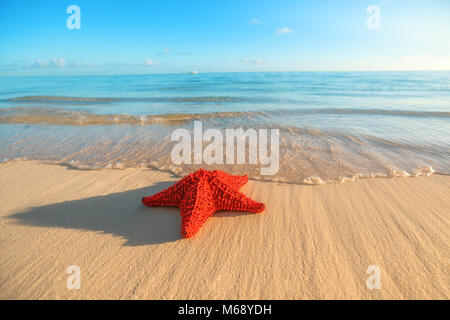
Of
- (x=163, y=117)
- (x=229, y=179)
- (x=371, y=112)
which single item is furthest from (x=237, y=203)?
(x=371, y=112)

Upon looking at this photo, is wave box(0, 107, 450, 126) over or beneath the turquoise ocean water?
over

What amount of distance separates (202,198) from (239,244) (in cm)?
69

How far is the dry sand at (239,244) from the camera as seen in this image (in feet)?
6.77

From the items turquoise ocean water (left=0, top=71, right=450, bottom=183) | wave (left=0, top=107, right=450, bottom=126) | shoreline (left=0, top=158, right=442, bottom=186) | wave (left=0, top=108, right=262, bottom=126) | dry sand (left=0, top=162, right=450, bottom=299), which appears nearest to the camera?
dry sand (left=0, top=162, right=450, bottom=299)

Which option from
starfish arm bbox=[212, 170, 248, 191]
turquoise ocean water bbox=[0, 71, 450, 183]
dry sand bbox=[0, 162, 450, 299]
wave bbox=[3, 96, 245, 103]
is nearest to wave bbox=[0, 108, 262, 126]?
turquoise ocean water bbox=[0, 71, 450, 183]

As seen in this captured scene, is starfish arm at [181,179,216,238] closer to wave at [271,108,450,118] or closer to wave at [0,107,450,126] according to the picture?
wave at [0,107,450,126]

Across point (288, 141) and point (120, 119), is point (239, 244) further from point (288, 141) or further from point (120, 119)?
point (120, 119)

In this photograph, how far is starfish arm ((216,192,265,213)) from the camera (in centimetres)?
290

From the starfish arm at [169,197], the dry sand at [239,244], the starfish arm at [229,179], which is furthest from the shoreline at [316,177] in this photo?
the starfish arm at [169,197]

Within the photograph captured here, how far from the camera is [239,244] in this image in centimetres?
260

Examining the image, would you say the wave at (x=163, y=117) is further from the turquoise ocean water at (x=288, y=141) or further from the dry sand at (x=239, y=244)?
the dry sand at (x=239, y=244)

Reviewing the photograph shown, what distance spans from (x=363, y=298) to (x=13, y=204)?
470cm
